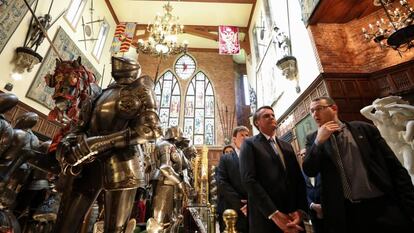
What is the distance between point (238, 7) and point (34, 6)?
29.3ft

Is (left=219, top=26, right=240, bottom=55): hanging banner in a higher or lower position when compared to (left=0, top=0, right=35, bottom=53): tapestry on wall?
higher

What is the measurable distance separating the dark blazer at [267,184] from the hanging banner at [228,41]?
8091 millimetres

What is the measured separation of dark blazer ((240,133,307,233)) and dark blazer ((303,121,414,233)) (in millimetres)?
133

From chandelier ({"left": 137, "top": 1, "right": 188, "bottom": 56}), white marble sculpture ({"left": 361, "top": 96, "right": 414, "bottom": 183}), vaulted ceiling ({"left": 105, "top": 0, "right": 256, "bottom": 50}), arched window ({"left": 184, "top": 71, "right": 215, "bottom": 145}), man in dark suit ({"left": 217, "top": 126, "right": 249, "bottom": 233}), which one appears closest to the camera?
man in dark suit ({"left": 217, "top": 126, "right": 249, "bottom": 233})

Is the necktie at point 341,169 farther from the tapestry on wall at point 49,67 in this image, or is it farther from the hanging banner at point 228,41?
the hanging banner at point 228,41

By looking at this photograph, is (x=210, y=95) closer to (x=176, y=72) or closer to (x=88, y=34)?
(x=176, y=72)

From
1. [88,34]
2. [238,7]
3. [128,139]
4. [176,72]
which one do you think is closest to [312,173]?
[128,139]

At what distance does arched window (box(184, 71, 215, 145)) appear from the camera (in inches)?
463

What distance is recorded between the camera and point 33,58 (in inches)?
207

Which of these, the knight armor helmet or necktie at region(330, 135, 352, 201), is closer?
necktie at region(330, 135, 352, 201)

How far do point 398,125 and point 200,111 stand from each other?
10.2 meters

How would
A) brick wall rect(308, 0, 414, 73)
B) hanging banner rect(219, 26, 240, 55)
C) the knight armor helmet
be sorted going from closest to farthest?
the knight armor helmet
brick wall rect(308, 0, 414, 73)
hanging banner rect(219, 26, 240, 55)

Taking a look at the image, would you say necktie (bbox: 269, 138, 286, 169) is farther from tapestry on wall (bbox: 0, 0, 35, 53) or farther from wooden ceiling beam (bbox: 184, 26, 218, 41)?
wooden ceiling beam (bbox: 184, 26, 218, 41)

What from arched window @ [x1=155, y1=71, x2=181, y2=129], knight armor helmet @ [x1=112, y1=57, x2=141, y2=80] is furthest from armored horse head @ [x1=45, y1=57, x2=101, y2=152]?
arched window @ [x1=155, y1=71, x2=181, y2=129]
